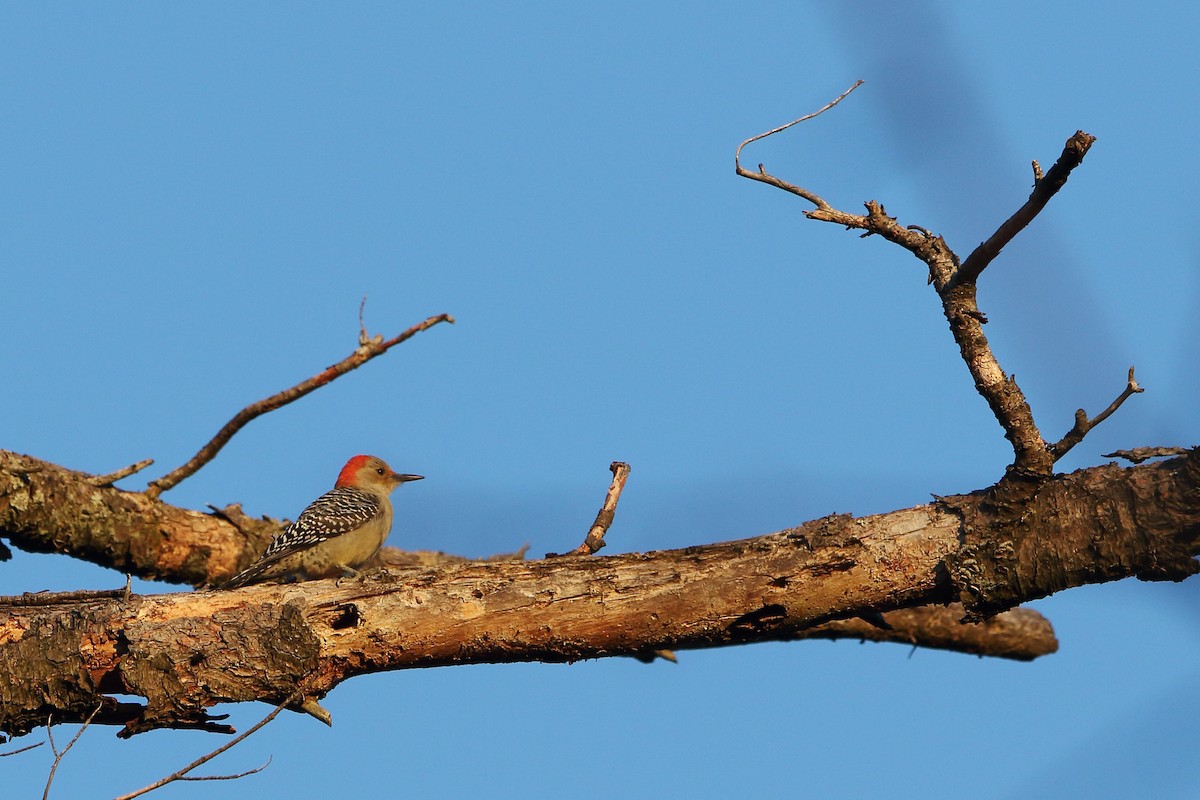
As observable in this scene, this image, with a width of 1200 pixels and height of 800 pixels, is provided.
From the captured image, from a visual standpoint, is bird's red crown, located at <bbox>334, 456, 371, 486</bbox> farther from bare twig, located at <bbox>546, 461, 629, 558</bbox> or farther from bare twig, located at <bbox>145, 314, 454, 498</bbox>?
bare twig, located at <bbox>546, 461, 629, 558</bbox>

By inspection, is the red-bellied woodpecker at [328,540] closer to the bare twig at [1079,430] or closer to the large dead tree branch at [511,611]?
the large dead tree branch at [511,611]

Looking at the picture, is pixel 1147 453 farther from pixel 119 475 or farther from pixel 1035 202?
pixel 119 475

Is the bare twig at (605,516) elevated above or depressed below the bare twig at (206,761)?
above

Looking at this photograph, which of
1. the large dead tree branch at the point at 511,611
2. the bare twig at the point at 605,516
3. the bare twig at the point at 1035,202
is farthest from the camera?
the bare twig at the point at 605,516

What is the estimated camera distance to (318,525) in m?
7.70

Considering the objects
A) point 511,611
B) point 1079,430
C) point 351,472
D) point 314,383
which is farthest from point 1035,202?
point 351,472

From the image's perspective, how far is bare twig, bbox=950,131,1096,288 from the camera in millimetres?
3572

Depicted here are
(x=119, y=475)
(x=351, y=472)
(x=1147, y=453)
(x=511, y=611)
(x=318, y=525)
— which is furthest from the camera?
(x=351, y=472)

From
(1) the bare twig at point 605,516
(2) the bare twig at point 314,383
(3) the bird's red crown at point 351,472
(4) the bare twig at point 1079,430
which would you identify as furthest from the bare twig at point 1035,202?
(3) the bird's red crown at point 351,472

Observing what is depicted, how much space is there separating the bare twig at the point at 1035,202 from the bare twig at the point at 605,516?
2.00 metres

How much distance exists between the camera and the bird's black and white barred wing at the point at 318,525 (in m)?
7.22

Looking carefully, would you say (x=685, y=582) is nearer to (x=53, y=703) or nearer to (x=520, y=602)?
(x=520, y=602)

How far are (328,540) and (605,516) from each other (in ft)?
9.75

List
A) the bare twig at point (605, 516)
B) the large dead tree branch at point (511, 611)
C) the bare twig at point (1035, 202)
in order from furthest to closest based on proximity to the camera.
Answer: the bare twig at point (605, 516)
the large dead tree branch at point (511, 611)
the bare twig at point (1035, 202)
